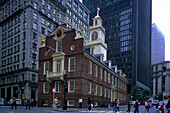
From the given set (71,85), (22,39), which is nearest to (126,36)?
(22,39)

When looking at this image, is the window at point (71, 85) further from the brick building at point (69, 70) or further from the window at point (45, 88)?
the window at point (45, 88)

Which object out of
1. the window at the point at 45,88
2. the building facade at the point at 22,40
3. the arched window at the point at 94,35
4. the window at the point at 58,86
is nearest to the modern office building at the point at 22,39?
the building facade at the point at 22,40

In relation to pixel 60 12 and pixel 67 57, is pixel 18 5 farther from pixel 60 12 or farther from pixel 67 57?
pixel 67 57

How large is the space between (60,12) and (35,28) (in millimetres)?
→ 17073

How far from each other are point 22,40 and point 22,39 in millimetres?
329

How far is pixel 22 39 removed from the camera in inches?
2384

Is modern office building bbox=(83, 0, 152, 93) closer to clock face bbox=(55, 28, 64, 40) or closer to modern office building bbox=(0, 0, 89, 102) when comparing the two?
modern office building bbox=(0, 0, 89, 102)

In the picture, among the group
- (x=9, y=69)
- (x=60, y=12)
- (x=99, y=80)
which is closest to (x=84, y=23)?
(x=60, y=12)

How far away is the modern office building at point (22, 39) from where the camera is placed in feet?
192

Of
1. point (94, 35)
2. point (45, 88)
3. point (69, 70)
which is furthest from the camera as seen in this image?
point (94, 35)

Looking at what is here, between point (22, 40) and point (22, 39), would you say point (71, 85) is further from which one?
point (22, 39)

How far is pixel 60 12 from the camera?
2958 inches

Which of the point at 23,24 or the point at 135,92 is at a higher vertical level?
the point at 23,24

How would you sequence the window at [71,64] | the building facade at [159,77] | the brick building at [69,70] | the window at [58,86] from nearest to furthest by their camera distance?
the brick building at [69,70]
the window at [71,64]
the window at [58,86]
the building facade at [159,77]
